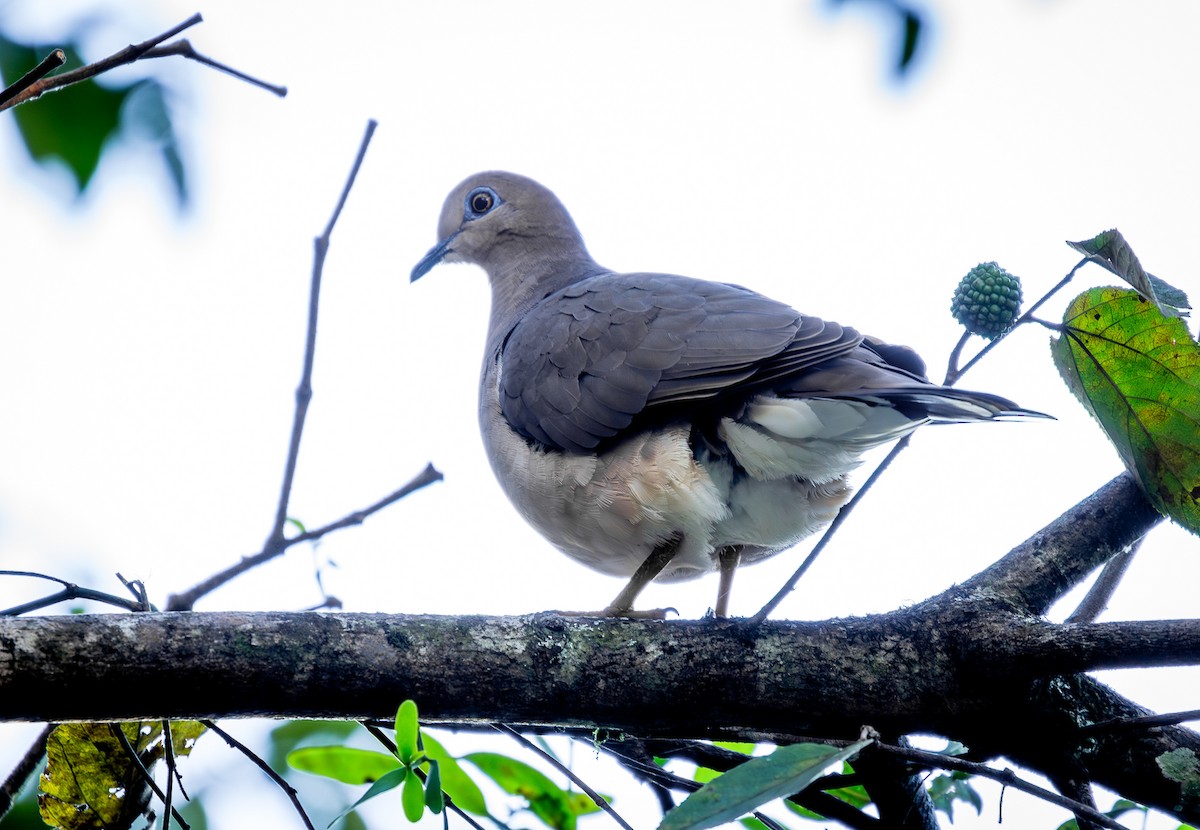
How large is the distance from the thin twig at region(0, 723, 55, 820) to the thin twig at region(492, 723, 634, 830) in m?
0.98

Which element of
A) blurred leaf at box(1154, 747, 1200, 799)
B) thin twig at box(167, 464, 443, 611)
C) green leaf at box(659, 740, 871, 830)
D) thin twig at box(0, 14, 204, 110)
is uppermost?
thin twig at box(0, 14, 204, 110)

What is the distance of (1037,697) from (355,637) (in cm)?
149

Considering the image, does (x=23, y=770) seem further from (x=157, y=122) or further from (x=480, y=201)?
(x=480, y=201)

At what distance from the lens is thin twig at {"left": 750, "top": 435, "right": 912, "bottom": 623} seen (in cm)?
234

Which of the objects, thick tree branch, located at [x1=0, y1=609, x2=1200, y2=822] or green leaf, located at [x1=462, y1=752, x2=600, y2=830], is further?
green leaf, located at [x1=462, y1=752, x2=600, y2=830]

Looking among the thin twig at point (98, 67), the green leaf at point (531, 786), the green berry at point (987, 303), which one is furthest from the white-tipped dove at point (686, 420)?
the thin twig at point (98, 67)

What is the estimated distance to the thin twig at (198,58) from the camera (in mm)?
2188

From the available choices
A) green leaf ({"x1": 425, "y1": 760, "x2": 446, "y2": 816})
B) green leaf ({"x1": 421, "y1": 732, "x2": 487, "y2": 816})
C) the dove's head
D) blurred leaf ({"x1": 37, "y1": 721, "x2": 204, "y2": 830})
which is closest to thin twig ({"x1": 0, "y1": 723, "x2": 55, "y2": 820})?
blurred leaf ({"x1": 37, "y1": 721, "x2": 204, "y2": 830})

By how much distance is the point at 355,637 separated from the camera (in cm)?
234

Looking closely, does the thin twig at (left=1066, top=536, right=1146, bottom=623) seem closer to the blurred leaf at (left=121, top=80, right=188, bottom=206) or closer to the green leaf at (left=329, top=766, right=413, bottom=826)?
the green leaf at (left=329, top=766, right=413, bottom=826)

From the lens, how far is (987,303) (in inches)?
101

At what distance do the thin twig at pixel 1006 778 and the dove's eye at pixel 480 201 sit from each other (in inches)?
175

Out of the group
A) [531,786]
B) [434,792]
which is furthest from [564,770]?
[434,792]

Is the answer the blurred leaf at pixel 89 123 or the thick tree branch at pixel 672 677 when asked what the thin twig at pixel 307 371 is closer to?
the thick tree branch at pixel 672 677
